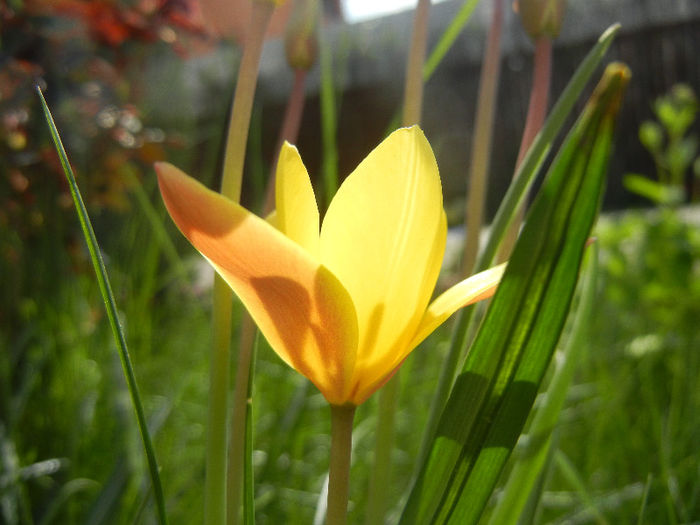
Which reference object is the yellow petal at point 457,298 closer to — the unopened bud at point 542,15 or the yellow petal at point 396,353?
the yellow petal at point 396,353

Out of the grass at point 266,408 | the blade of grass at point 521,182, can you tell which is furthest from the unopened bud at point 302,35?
the grass at point 266,408

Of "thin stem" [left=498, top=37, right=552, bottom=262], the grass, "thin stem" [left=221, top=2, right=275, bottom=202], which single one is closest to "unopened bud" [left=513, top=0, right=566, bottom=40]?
"thin stem" [left=498, top=37, right=552, bottom=262]

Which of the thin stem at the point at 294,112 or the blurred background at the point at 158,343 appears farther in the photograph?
the blurred background at the point at 158,343

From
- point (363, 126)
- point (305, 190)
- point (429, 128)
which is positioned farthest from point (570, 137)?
point (363, 126)

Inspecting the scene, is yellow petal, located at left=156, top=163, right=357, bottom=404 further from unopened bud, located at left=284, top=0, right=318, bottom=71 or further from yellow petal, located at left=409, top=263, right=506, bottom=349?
unopened bud, located at left=284, top=0, right=318, bottom=71

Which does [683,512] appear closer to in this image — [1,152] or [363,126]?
[1,152]

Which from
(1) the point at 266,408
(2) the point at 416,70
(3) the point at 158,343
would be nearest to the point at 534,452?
(2) the point at 416,70

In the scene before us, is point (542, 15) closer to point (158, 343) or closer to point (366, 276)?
point (366, 276)
